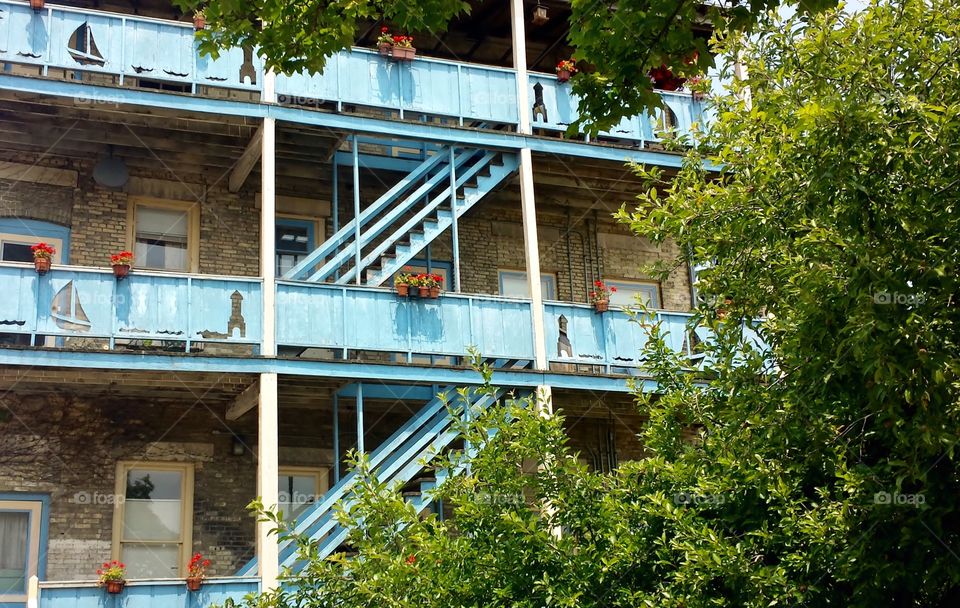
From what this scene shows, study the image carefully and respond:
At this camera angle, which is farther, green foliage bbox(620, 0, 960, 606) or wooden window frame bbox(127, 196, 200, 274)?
wooden window frame bbox(127, 196, 200, 274)

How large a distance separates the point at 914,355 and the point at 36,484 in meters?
11.5

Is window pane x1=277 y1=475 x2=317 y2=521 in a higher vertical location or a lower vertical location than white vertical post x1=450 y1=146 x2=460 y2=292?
lower

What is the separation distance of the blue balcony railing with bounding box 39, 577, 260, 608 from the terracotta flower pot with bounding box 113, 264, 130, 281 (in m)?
3.56

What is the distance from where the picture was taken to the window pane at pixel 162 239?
1711 centimetres

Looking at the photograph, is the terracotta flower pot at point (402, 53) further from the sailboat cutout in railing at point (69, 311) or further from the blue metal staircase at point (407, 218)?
the sailboat cutout in railing at point (69, 311)

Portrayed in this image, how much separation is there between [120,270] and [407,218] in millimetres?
5030

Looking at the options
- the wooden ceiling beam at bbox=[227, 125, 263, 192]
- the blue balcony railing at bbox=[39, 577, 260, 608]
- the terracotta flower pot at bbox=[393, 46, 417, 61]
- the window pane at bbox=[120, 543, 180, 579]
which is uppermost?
the terracotta flower pot at bbox=[393, 46, 417, 61]

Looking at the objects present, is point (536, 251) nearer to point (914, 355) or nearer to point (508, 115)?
point (508, 115)

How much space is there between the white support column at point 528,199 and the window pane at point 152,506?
5.05 meters

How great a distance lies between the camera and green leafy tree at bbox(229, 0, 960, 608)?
785 centimetres

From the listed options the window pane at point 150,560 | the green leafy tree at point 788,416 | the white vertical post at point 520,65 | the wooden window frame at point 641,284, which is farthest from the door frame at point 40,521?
the wooden window frame at point 641,284

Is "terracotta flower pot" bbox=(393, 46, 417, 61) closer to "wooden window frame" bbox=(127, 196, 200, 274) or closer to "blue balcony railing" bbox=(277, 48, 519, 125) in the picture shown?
"blue balcony railing" bbox=(277, 48, 519, 125)

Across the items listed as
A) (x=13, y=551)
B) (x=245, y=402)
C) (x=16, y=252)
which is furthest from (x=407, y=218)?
(x=13, y=551)

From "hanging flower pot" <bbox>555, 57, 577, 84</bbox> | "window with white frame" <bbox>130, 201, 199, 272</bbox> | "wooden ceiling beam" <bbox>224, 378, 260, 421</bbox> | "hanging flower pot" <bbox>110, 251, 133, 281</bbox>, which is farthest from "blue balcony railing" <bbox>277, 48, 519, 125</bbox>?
"wooden ceiling beam" <bbox>224, 378, 260, 421</bbox>
